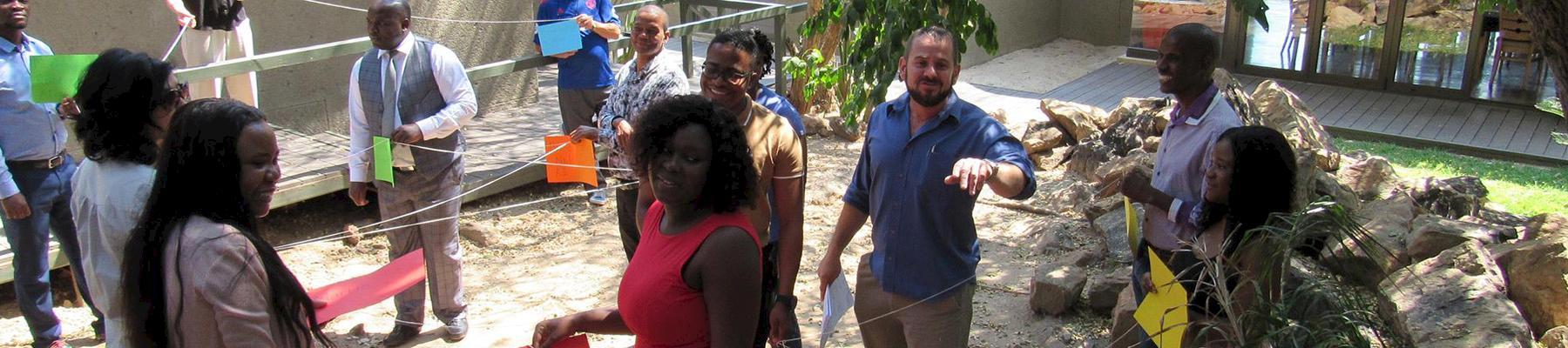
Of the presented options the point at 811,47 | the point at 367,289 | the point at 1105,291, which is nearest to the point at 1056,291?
the point at 1105,291

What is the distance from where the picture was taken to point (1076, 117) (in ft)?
26.3

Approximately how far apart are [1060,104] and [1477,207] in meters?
2.82

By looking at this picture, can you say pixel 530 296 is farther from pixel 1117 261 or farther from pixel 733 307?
pixel 733 307

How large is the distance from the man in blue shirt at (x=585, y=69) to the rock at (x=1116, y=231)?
9.17ft

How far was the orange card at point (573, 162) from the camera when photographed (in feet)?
16.4

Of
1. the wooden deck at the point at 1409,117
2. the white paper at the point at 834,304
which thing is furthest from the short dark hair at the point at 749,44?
the wooden deck at the point at 1409,117

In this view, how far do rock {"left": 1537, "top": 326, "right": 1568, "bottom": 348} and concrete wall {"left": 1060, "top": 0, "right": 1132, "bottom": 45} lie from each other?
9.60 metres

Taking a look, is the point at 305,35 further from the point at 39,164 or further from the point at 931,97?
the point at 931,97

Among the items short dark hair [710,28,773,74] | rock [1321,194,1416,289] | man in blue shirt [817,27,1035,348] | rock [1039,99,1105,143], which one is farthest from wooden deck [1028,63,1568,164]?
man in blue shirt [817,27,1035,348]

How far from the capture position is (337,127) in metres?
8.16

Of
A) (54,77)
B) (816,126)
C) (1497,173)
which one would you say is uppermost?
(54,77)

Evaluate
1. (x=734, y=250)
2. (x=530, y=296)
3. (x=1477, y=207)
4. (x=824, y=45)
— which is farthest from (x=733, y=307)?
→ (x=824, y=45)

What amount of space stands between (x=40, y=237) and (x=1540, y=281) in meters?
5.79

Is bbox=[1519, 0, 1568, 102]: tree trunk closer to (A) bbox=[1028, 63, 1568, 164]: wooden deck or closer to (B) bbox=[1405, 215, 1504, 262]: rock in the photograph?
(B) bbox=[1405, 215, 1504, 262]: rock
